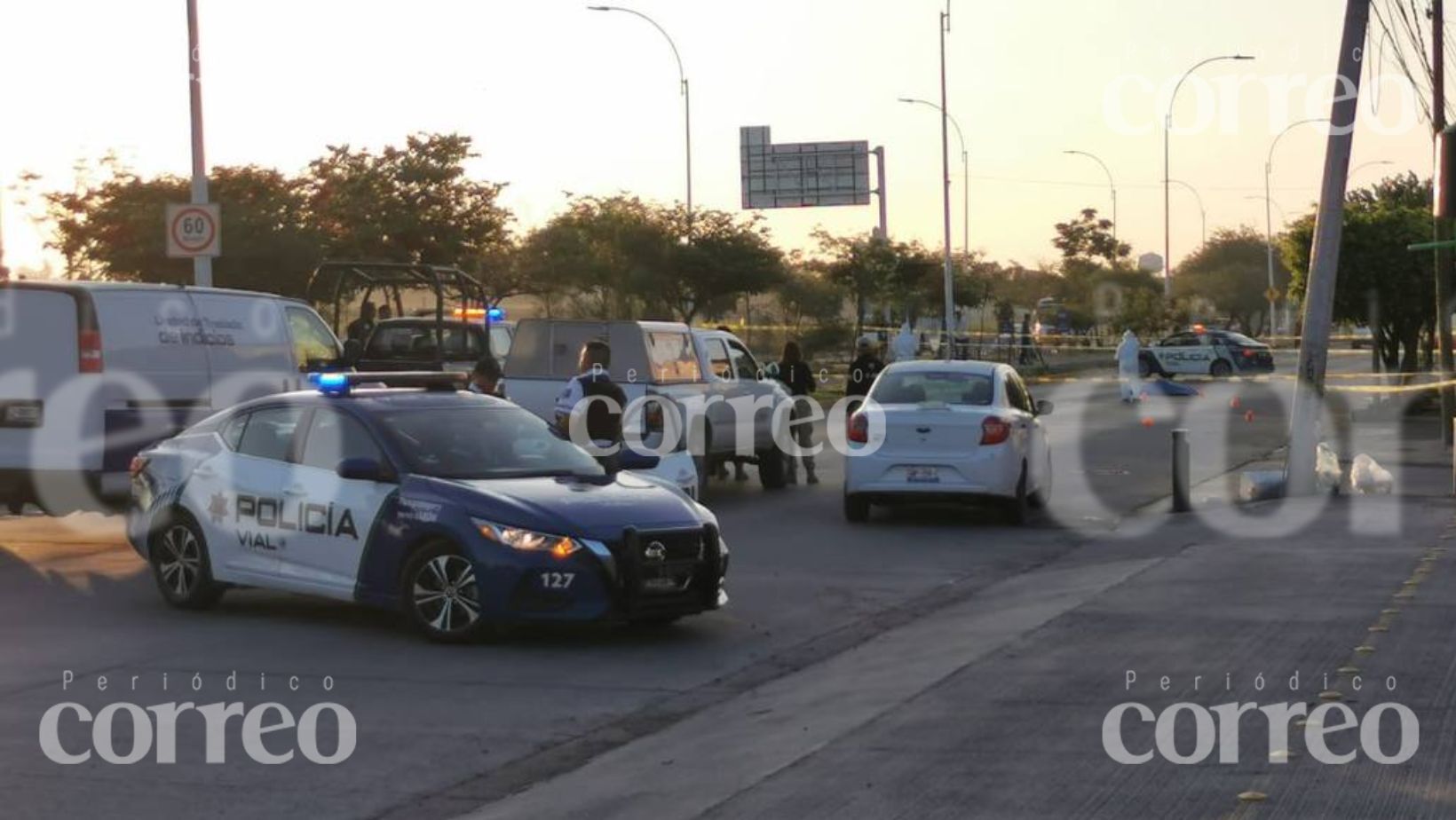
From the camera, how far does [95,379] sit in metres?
16.1

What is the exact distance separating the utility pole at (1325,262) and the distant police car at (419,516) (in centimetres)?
987

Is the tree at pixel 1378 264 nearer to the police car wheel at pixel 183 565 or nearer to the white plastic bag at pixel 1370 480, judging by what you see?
the white plastic bag at pixel 1370 480

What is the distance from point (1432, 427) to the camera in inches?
1287

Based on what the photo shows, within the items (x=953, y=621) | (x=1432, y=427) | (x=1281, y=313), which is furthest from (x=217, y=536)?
(x=1281, y=313)

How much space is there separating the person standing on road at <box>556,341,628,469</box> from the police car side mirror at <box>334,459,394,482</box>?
4.05 metres

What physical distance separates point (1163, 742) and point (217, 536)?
6.68 meters

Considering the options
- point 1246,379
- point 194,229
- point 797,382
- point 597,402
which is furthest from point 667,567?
point 1246,379

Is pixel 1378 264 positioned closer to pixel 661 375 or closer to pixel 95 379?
pixel 661 375

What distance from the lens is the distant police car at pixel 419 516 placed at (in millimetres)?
11102

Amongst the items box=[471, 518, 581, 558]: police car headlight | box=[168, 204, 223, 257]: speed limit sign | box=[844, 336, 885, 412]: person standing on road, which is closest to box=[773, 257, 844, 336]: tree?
box=[844, 336, 885, 412]: person standing on road

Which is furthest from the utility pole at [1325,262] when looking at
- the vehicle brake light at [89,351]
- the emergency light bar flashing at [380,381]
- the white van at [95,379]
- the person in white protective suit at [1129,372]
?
the person in white protective suit at [1129,372]

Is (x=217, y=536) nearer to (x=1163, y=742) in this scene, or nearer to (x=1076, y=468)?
(x=1163, y=742)

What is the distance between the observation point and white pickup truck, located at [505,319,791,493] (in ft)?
64.1

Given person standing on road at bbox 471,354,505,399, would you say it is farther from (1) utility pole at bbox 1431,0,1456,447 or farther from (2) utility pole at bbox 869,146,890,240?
(2) utility pole at bbox 869,146,890,240
